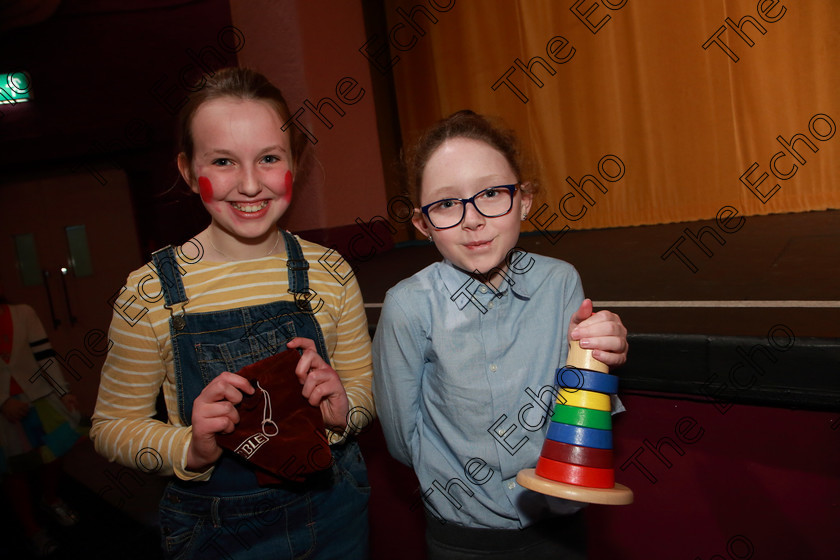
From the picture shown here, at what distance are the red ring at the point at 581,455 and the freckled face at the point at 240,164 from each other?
1.95 ft

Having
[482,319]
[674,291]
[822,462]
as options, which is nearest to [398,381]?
[482,319]

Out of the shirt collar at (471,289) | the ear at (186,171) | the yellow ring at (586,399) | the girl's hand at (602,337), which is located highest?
the ear at (186,171)

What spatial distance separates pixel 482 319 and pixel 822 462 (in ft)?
2.43

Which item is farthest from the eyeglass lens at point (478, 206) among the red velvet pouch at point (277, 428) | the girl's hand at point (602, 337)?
the red velvet pouch at point (277, 428)

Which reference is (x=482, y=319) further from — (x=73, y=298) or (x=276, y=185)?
(x=73, y=298)

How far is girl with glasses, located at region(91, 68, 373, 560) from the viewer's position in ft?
3.07

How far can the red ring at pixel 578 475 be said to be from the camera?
2.55 feet

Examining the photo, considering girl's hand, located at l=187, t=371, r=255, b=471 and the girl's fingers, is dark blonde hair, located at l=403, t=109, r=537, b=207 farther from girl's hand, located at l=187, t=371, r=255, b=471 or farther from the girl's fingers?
girl's hand, located at l=187, t=371, r=255, b=471

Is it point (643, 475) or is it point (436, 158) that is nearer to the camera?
point (436, 158)

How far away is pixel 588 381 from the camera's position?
2.69 ft

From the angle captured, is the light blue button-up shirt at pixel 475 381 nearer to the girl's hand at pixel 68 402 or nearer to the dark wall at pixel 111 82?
the girl's hand at pixel 68 402

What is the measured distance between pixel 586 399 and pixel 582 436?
0.05 m

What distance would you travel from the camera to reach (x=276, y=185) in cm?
100

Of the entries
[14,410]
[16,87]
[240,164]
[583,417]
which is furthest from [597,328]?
[16,87]
